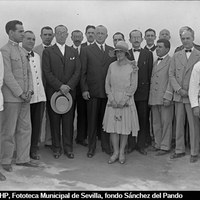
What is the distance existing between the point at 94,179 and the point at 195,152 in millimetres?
1600

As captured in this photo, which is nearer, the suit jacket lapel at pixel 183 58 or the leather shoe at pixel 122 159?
the leather shoe at pixel 122 159

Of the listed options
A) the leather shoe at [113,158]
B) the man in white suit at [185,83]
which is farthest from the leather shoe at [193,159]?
the leather shoe at [113,158]

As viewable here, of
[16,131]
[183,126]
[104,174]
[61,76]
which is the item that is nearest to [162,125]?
[183,126]

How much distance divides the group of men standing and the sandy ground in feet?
0.59

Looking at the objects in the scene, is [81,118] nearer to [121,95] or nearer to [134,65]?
[121,95]

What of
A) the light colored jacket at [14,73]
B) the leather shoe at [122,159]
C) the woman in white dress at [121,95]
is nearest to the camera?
the light colored jacket at [14,73]

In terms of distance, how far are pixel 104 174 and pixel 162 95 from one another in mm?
1512

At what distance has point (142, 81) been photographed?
542 cm

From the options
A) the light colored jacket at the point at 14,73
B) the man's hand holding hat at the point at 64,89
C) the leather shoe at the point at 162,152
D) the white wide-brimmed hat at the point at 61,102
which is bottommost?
the leather shoe at the point at 162,152

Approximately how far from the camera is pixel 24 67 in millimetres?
4680

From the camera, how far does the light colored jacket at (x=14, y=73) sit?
4469 millimetres

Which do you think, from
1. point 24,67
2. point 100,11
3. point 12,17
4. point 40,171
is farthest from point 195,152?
point 12,17

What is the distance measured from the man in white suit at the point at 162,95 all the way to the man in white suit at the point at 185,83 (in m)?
0.15

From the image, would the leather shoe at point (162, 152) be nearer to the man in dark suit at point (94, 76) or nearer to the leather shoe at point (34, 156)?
the man in dark suit at point (94, 76)
